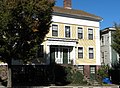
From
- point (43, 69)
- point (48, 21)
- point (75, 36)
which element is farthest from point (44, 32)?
point (75, 36)

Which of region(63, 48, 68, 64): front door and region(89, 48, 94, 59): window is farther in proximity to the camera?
region(89, 48, 94, 59): window

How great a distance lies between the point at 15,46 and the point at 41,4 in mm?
4204

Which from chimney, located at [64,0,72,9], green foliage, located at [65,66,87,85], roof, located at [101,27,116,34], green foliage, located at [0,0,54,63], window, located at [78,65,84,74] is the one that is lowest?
green foliage, located at [65,66,87,85]

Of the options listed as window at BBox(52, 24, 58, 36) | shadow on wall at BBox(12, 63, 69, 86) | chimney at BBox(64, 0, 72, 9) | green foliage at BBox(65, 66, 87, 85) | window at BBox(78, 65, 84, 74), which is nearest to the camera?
shadow on wall at BBox(12, 63, 69, 86)

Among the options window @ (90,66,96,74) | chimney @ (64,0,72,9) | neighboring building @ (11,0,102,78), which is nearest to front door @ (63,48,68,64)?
neighboring building @ (11,0,102,78)

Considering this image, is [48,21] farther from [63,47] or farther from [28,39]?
[63,47]

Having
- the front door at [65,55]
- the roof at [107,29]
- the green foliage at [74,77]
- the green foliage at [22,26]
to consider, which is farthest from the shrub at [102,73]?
the green foliage at [22,26]

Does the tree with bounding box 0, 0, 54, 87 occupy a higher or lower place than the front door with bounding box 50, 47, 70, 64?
higher

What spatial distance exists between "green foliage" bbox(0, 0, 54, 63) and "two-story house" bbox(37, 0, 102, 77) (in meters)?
13.0

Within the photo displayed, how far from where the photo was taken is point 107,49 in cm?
4903

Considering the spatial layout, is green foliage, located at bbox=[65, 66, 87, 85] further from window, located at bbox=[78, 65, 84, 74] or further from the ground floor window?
window, located at bbox=[78, 65, 84, 74]

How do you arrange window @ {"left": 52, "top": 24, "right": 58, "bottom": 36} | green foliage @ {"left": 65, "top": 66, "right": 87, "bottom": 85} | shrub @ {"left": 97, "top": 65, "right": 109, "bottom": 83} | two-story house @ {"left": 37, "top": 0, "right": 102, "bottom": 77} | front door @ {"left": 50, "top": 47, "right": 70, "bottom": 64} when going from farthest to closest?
shrub @ {"left": 97, "top": 65, "right": 109, "bottom": 83} → window @ {"left": 52, "top": 24, "right": 58, "bottom": 36} → front door @ {"left": 50, "top": 47, "right": 70, "bottom": 64} → two-story house @ {"left": 37, "top": 0, "right": 102, "bottom": 77} → green foliage @ {"left": 65, "top": 66, "right": 87, "bottom": 85}

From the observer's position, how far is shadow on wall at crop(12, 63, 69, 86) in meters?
36.4

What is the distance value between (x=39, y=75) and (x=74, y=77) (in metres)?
4.60
